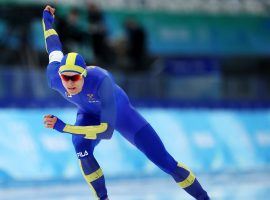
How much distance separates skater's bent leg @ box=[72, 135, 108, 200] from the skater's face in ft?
2.18

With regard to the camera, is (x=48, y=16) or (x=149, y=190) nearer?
(x=48, y=16)

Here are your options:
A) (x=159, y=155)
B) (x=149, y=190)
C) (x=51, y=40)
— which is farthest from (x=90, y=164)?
(x=149, y=190)

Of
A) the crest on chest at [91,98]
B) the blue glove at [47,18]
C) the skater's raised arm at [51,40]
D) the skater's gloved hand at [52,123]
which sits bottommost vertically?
the skater's gloved hand at [52,123]

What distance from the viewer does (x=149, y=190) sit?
1085 centimetres

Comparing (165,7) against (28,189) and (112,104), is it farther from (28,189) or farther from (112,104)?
(112,104)

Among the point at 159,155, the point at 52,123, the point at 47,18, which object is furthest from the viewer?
the point at 47,18

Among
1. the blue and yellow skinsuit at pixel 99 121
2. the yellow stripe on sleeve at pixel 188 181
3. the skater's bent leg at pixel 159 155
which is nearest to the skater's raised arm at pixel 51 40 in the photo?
the blue and yellow skinsuit at pixel 99 121

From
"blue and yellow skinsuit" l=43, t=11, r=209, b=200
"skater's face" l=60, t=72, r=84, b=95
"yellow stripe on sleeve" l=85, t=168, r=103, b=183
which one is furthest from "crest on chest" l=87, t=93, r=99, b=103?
"yellow stripe on sleeve" l=85, t=168, r=103, b=183

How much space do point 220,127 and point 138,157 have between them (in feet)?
7.22

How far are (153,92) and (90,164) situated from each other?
244 inches

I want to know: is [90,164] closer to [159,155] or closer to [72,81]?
[159,155]

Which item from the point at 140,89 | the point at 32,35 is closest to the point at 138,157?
the point at 140,89

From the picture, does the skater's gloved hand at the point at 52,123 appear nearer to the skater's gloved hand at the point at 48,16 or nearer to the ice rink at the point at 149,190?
the skater's gloved hand at the point at 48,16

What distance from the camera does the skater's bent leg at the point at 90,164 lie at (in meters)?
7.65
